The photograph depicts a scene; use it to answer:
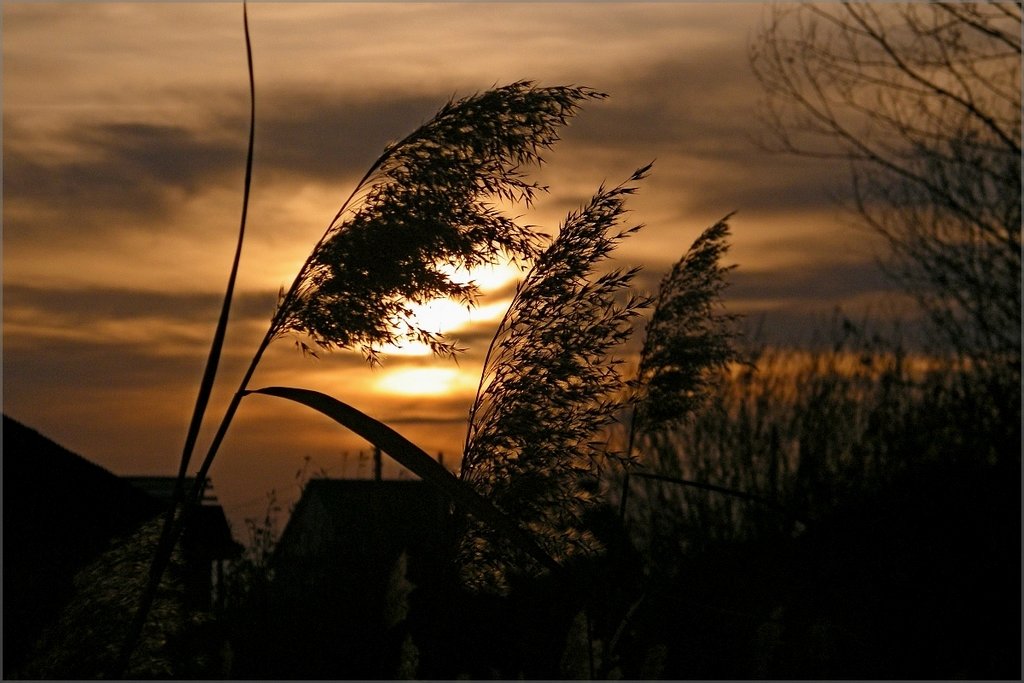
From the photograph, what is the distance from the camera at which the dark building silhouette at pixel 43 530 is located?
4.60 m

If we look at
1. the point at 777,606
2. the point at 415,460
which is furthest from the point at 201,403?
the point at 777,606

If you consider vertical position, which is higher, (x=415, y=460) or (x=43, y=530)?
(x=415, y=460)

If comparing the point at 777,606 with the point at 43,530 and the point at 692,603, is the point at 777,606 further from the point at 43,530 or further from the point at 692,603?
the point at 43,530

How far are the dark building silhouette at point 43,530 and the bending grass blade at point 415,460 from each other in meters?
2.09

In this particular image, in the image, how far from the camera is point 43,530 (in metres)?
5.18

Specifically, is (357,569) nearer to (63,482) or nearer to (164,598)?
(63,482)

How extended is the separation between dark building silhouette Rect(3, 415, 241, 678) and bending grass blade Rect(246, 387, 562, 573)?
209 cm

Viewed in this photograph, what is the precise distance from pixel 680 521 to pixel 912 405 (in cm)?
327

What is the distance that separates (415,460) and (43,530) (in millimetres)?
3979

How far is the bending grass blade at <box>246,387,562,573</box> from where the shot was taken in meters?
1.74

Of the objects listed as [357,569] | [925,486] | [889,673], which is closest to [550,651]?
[889,673]

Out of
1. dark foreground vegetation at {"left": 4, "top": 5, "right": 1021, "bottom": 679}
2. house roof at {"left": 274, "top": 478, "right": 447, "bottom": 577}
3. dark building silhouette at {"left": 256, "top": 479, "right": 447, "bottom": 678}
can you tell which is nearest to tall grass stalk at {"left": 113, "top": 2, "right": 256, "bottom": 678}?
dark foreground vegetation at {"left": 4, "top": 5, "right": 1021, "bottom": 679}

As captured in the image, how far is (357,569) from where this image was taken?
7344 mm

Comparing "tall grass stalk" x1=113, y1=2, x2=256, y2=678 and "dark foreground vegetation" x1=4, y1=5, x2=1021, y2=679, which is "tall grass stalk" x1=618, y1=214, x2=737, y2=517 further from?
"tall grass stalk" x1=113, y1=2, x2=256, y2=678
